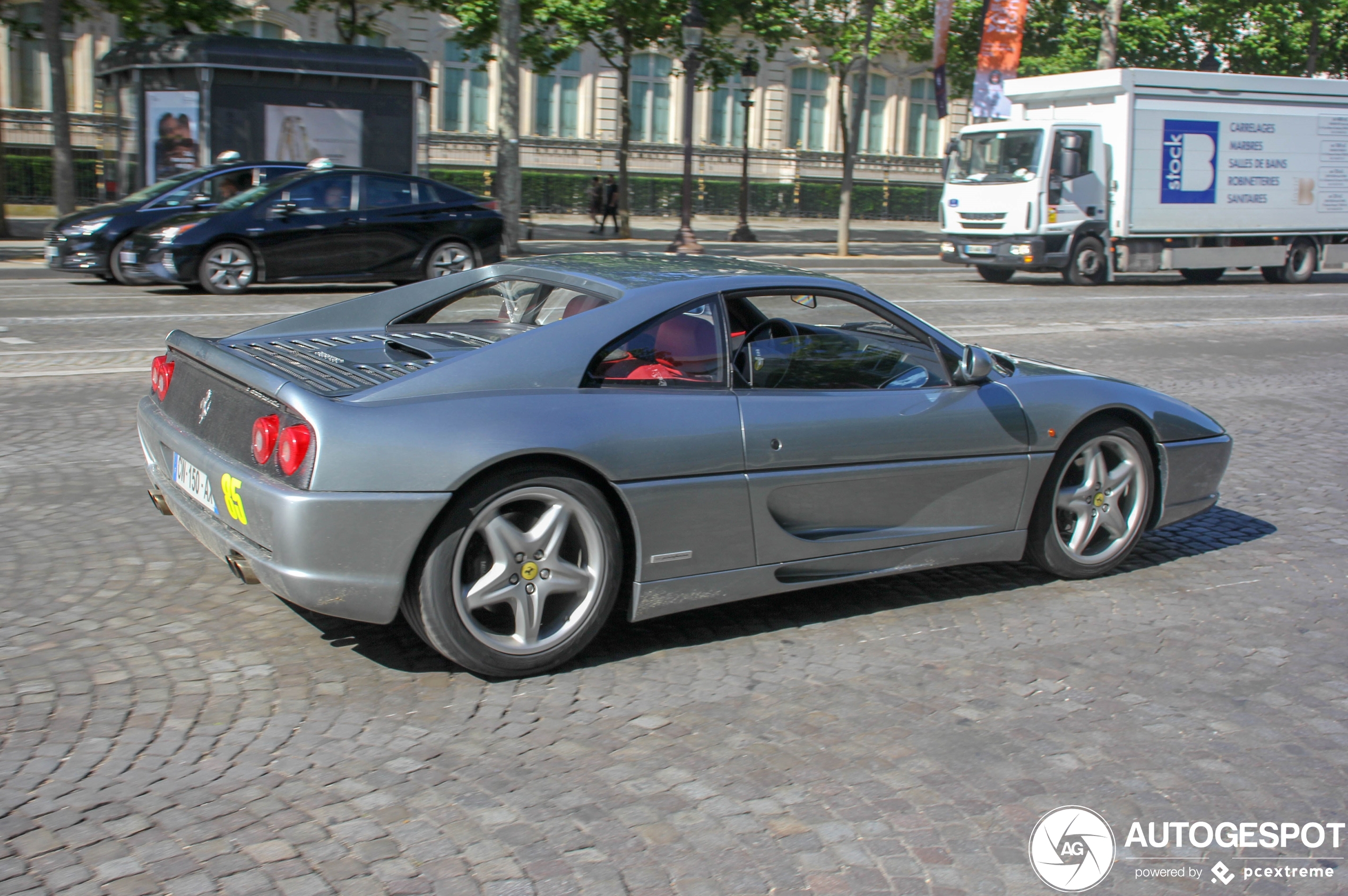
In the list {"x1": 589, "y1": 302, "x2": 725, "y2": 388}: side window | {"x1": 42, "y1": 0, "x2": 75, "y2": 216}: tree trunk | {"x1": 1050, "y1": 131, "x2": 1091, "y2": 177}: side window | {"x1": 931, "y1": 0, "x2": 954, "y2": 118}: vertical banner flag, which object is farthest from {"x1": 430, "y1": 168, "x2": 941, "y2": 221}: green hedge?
{"x1": 589, "y1": 302, "x2": 725, "y2": 388}: side window

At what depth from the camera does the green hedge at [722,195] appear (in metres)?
39.8

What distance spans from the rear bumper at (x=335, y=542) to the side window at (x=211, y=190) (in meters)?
13.0

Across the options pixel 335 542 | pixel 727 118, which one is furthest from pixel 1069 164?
pixel 727 118

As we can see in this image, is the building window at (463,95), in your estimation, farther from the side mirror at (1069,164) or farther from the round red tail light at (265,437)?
the round red tail light at (265,437)

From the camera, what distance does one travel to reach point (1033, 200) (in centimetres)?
2156

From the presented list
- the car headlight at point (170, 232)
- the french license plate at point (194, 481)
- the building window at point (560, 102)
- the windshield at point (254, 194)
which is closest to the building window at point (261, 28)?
the building window at point (560, 102)

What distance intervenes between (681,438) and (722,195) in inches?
1591

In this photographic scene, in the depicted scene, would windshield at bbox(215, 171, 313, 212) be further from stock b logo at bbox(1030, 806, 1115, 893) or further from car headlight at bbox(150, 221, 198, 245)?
stock b logo at bbox(1030, 806, 1115, 893)

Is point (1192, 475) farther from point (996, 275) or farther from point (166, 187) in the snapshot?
point (996, 275)

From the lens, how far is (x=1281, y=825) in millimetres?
3352

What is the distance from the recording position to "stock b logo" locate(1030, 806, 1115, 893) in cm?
308

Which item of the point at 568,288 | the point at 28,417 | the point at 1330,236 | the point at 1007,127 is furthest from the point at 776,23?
the point at 568,288

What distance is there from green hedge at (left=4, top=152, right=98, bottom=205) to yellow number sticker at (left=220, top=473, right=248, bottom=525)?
102 ft

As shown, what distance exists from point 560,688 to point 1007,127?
19941 millimetres
